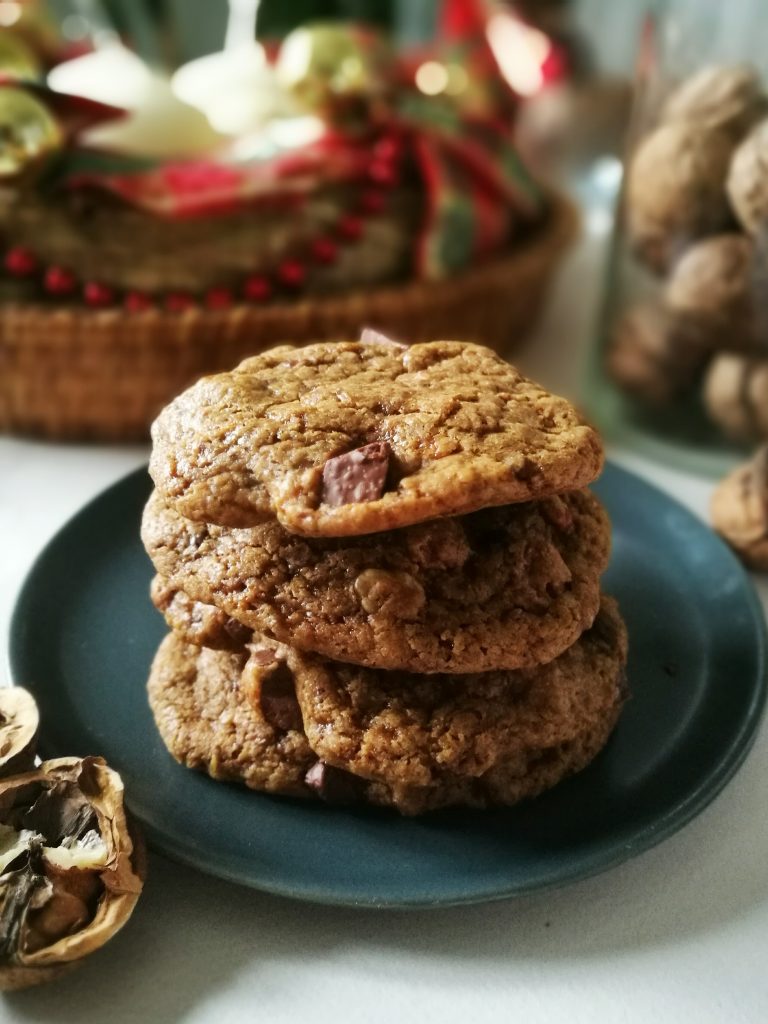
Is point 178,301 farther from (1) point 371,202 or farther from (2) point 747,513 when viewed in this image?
(2) point 747,513

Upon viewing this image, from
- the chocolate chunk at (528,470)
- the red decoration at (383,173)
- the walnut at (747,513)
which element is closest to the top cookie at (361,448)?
the chocolate chunk at (528,470)

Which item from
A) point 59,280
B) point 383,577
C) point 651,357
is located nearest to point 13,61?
point 59,280

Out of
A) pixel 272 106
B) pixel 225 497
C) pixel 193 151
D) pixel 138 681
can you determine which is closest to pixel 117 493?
pixel 138 681

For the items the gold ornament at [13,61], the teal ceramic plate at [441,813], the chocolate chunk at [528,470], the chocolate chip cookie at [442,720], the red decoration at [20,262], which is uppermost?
the gold ornament at [13,61]

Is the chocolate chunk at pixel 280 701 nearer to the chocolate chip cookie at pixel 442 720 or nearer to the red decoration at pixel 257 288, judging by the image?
the chocolate chip cookie at pixel 442 720

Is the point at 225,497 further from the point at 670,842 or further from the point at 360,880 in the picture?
the point at 670,842

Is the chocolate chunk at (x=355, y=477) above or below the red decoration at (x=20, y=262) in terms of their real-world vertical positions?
above
